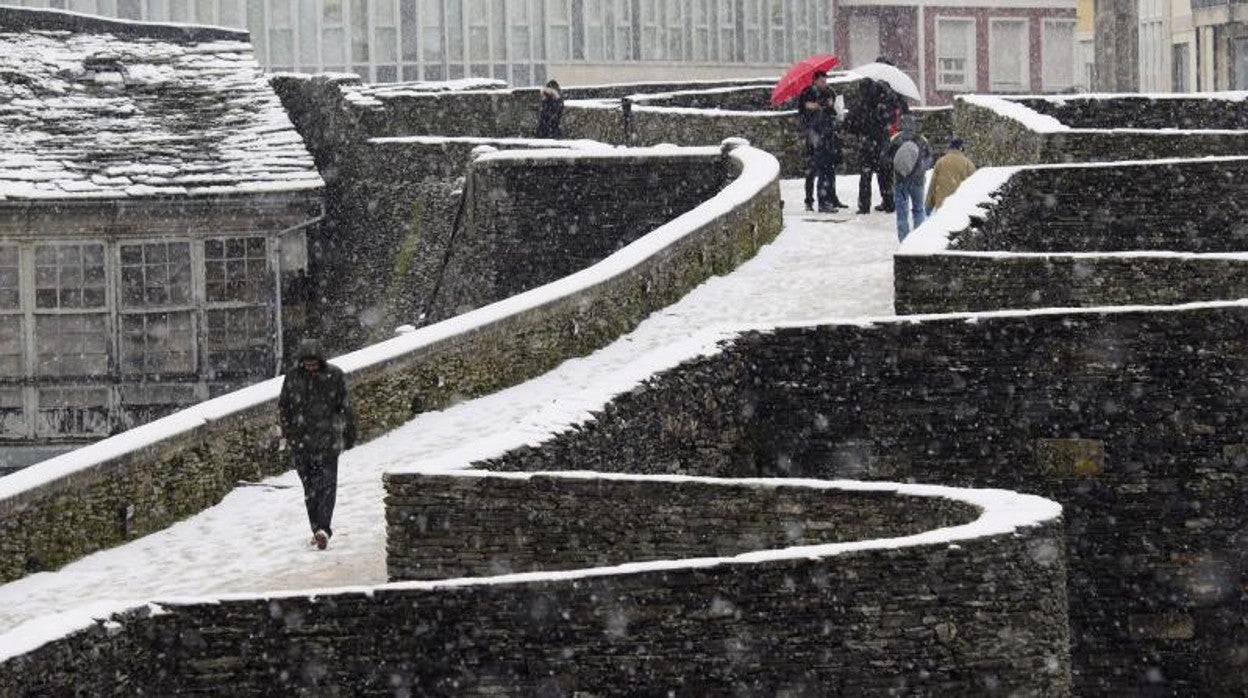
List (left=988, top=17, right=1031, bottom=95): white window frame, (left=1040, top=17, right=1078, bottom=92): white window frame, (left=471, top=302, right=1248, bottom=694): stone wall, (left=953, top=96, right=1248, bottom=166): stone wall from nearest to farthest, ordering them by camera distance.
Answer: (left=471, top=302, right=1248, bottom=694): stone wall, (left=953, top=96, right=1248, bottom=166): stone wall, (left=988, top=17, right=1031, bottom=95): white window frame, (left=1040, top=17, right=1078, bottom=92): white window frame

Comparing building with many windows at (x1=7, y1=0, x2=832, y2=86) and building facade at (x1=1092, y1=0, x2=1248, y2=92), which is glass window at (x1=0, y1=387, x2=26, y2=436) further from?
building facade at (x1=1092, y1=0, x2=1248, y2=92)

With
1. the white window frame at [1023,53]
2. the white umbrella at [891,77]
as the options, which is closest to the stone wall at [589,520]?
the white umbrella at [891,77]

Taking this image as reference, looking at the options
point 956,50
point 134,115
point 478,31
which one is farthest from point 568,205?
point 956,50

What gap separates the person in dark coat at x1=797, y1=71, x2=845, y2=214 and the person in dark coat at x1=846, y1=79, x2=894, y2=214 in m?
0.26

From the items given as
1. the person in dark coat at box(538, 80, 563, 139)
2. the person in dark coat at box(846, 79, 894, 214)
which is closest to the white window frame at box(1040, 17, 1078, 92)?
the person in dark coat at box(538, 80, 563, 139)

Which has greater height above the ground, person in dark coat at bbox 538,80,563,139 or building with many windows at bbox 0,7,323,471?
person in dark coat at bbox 538,80,563,139

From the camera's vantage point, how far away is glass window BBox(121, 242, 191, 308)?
32188 millimetres

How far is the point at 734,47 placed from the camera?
67750 millimetres

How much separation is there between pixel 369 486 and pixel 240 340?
14433mm

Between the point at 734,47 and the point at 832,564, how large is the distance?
55.5 meters

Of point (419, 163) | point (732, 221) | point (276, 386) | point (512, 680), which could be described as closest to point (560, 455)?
point (276, 386)

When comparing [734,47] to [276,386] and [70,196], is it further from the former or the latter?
[276,386]

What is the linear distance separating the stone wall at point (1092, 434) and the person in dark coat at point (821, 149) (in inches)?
465

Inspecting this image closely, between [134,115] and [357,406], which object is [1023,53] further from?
[357,406]
